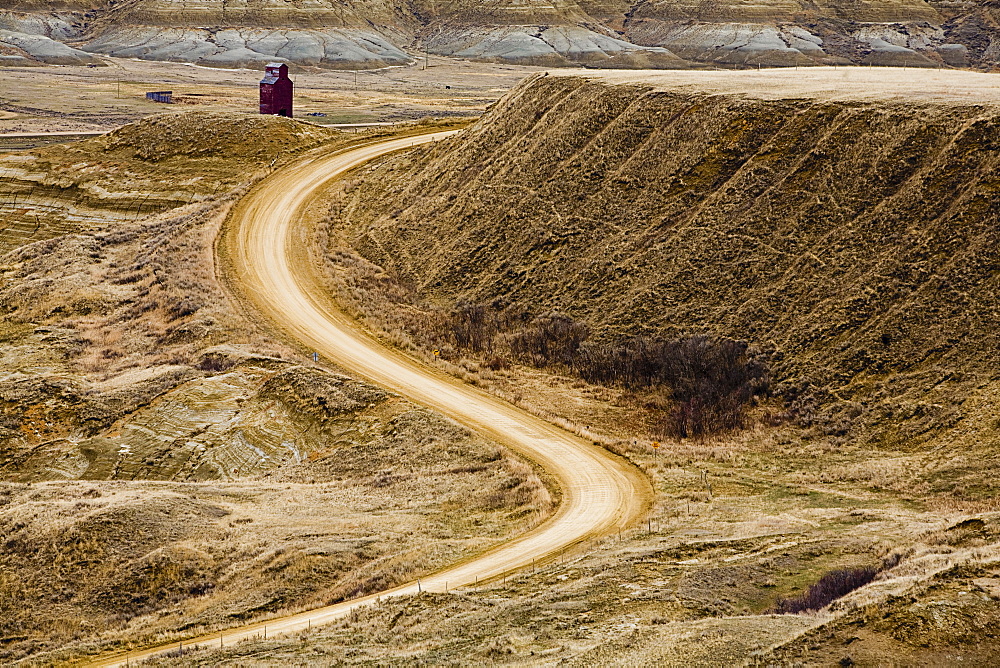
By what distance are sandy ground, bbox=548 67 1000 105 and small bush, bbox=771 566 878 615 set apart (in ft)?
76.9

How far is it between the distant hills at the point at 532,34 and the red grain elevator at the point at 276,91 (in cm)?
9424

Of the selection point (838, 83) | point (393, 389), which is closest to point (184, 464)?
point (393, 389)

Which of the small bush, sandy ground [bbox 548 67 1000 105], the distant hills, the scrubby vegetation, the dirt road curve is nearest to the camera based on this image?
the small bush

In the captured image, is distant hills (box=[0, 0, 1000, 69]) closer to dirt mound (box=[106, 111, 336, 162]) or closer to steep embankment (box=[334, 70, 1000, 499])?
dirt mound (box=[106, 111, 336, 162])

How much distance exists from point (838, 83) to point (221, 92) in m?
96.6

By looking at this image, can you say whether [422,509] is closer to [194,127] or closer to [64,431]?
[64,431]

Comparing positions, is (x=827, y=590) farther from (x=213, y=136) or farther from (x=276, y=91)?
(x=276, y=91)

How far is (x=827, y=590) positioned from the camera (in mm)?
17766

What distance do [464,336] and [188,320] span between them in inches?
424

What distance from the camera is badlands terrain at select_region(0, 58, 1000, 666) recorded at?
18.6 metres

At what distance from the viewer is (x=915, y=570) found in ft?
55.3

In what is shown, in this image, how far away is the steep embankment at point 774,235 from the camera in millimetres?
30625

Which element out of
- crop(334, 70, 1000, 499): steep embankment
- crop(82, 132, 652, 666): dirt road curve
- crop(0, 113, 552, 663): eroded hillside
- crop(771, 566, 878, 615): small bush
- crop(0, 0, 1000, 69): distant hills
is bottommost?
crop(0, 113, 552, 663): eroded hillside

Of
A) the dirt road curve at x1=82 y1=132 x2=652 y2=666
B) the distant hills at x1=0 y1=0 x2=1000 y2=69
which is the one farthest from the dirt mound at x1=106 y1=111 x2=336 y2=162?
the distant hills at x1=0 y1=0 x2=1000 y2=69
